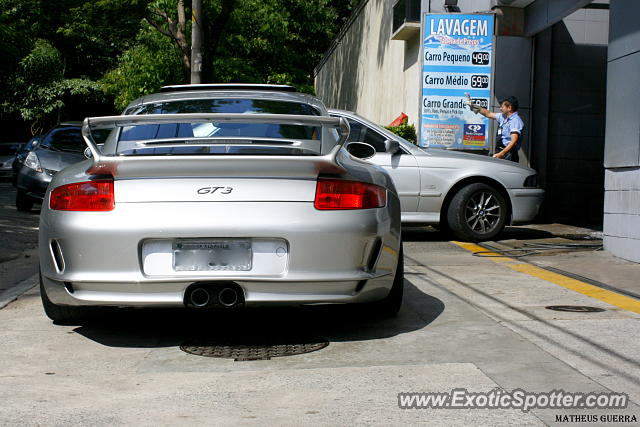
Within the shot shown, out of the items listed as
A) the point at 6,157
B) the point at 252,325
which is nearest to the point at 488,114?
the point at 252,325

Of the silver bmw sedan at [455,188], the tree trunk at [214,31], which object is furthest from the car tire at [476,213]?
the tree trunk at [214,31]

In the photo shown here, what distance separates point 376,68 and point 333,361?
58.5 ft

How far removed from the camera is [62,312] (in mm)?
5219

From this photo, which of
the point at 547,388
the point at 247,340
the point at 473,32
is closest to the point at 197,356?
the point at 247,340

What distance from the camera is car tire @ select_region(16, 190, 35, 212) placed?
14473mm

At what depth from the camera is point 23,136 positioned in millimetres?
49562

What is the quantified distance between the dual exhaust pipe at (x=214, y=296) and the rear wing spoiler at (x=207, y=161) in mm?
598

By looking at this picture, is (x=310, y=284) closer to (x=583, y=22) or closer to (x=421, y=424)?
(x=421, y=424)

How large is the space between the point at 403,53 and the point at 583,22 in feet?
13.7

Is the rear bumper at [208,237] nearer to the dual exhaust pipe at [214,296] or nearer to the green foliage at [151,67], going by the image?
the dual exhaust pipe at [214,296]

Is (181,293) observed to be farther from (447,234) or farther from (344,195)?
(447,234)

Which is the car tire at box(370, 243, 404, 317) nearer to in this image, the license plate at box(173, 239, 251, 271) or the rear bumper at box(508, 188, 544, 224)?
the license plate at box(173, 239, 251, 271)

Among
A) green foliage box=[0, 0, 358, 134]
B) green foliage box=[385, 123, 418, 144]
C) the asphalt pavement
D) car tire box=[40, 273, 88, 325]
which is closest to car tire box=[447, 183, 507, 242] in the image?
the asphalt pavement

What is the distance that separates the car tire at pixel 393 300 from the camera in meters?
5.35
